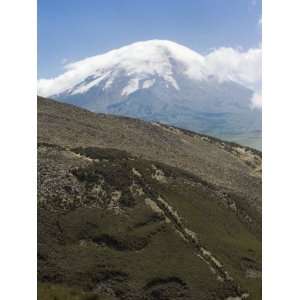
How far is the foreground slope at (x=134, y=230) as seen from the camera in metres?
31.7

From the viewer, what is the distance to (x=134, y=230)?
1405 inches

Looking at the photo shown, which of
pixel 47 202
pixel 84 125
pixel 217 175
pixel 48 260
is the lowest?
pixel 48 260

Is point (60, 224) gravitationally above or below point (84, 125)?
below

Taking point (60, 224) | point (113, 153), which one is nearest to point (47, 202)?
point (60, 224)

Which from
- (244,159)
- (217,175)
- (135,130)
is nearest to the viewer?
(217,175)

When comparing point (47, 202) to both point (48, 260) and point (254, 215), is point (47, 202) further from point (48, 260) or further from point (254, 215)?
point (254, 215)

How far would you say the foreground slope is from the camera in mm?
31672

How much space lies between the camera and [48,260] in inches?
1254
